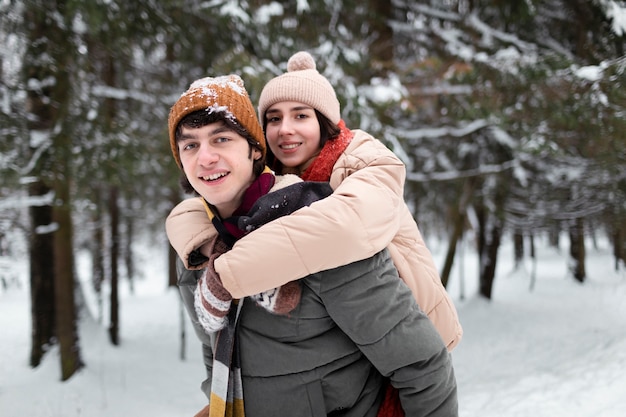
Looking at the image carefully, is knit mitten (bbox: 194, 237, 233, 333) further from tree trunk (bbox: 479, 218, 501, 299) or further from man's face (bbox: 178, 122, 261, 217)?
tree trunk (bbox: 479, 218, 501, 299)

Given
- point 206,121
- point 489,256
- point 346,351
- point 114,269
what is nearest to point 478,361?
point 489,256

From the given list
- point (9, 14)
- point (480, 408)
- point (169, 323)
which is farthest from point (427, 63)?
point (169, 323)

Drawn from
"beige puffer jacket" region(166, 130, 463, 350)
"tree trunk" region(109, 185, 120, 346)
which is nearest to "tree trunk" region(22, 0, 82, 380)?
"tree trunk" region(109, 185, 120, 346)

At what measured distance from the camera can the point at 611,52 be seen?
582 cm

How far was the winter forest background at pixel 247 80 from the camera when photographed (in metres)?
5.97

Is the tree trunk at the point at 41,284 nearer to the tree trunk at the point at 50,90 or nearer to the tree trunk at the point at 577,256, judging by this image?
the tree trunk at the point at 50,90

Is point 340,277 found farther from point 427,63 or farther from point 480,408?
point 427,63

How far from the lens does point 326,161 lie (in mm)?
2035

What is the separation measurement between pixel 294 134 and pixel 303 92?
216mm

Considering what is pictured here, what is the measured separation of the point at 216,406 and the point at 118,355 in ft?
35.0

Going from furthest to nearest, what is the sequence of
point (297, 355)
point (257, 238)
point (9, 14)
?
point (9, 14) → point (297, 355) → point (257, 238)

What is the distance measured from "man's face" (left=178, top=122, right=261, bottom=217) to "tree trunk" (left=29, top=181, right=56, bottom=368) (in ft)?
26.1

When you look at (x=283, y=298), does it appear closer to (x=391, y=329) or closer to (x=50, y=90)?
(x=391, y=329)

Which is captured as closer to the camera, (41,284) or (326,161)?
(326,161)
